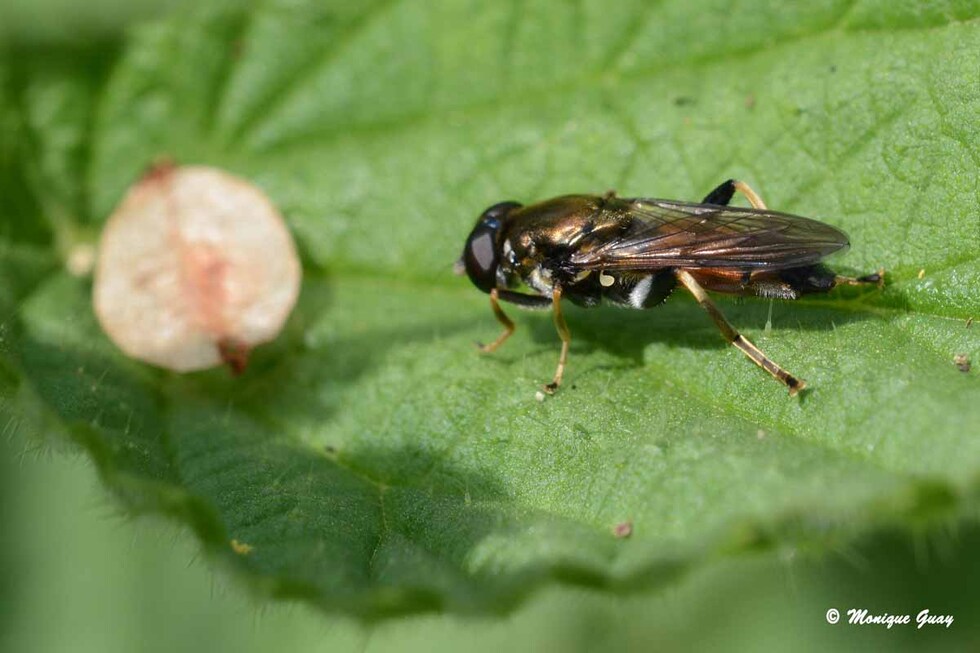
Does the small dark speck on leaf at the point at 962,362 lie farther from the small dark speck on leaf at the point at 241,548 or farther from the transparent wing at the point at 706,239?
the small dark speck on leaf at the point at 241,548

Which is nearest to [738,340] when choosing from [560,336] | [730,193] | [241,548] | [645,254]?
[645,254]

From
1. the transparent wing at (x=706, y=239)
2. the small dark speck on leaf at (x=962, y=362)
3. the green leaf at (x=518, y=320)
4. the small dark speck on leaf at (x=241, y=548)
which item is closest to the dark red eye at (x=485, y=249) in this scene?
the green leaf at (x=518, y=320)

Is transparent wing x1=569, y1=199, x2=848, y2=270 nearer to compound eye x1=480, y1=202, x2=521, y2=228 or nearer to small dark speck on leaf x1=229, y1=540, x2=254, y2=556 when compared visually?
compound eye x1=480, y1=202, x2=521, y2=228

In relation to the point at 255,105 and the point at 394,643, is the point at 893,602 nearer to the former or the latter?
the point at 394,643

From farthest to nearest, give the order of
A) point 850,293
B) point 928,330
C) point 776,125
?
point 776,125 → point 850,293 → point 928,330

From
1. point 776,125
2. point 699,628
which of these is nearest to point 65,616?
point 699,628

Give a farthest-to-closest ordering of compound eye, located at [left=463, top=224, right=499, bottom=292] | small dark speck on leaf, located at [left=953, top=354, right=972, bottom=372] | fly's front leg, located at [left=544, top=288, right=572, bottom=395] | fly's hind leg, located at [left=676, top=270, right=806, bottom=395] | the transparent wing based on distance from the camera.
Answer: compound eye, located at [left=463, top=224, right=499, bottom=292] → fly's front leg, located at [left=544, top=288, right=572, bottom=395] → the transparent wing → fly's hind leg, located at [left=676, top=270, right=806, bottom=395] → small dark speck on leaf, located at [left=953, top=354, right=972, bottom=372]

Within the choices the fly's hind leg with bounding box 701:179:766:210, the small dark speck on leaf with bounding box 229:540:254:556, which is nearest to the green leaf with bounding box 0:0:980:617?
the small dark speck on leaf with bounding box 229:540:254:556
